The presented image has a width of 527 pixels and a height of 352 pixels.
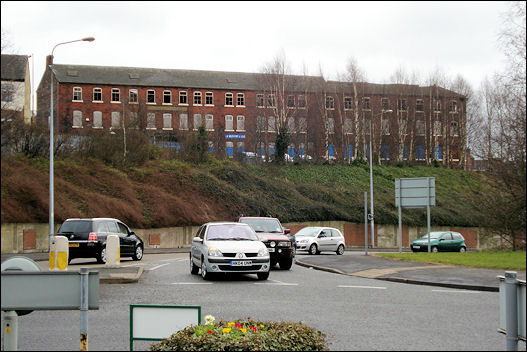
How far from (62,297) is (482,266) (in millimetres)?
15721

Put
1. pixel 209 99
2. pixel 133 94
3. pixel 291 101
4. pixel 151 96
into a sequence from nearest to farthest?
pixel 291 101 < pixel 133 94 < pixel 151 96 < pixel 209 99

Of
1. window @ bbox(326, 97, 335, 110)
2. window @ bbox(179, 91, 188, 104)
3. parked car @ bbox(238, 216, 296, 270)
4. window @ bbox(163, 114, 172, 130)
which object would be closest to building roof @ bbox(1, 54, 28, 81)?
parked car @ bbox(238, 216, 296, 270)

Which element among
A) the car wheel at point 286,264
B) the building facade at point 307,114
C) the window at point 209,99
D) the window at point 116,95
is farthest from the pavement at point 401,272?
the window at point 209,99

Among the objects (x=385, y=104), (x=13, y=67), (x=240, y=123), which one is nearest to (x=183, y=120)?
(x=240, y=123)

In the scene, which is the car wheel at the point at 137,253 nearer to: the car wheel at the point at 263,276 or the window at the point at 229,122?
the car wheel at the point at 263,276

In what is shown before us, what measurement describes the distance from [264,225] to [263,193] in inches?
1091

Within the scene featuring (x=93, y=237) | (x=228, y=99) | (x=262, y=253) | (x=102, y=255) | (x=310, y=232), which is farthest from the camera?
(x=228, y=99)

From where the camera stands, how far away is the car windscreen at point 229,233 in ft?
54.4

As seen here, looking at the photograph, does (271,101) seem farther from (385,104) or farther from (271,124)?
(385,104)

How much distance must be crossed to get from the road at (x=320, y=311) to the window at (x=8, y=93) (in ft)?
9.67

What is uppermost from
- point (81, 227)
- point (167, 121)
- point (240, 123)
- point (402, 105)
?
point (240, 123)

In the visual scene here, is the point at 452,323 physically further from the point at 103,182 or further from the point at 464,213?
the point at 464,213

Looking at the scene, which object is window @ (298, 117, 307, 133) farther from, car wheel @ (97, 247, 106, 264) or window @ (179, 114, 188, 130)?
car wheel @ (97, 247, 106, 264)

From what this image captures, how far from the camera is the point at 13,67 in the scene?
126 inches
